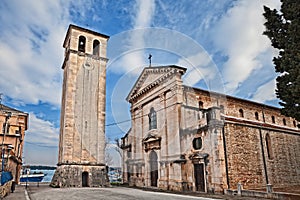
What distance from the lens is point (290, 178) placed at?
19.7m

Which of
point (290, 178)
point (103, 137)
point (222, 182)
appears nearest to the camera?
point (222, 182)

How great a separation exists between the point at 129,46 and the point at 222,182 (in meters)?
10.4

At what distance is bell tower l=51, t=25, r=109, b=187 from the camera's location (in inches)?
915

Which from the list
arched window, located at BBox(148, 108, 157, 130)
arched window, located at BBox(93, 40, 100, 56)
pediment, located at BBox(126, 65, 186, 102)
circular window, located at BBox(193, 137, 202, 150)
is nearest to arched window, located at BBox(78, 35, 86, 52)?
arched window, located at BBox(93, 40, 100, 56)

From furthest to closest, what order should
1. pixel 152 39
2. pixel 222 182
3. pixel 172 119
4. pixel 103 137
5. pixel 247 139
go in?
pixel 103 137 < pixel 172 119 < pixel 247 139 < pixel 222 182 < pixel 152 39

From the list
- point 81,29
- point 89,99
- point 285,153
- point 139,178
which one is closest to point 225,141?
point 285,153

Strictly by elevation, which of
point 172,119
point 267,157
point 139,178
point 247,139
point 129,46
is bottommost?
point 139,178

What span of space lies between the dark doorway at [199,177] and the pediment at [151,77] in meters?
8.08

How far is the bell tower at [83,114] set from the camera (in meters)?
23.2

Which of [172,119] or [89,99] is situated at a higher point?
[89,99]

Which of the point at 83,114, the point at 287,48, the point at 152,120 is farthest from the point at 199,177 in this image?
the point at 83,114

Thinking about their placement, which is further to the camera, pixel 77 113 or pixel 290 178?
pixel 77 113

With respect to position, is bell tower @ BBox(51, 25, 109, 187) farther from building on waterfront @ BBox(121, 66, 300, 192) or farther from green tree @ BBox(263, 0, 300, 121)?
green tree @ BBox(263, 0, 300, 121)

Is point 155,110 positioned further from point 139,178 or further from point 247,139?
point 247,139
